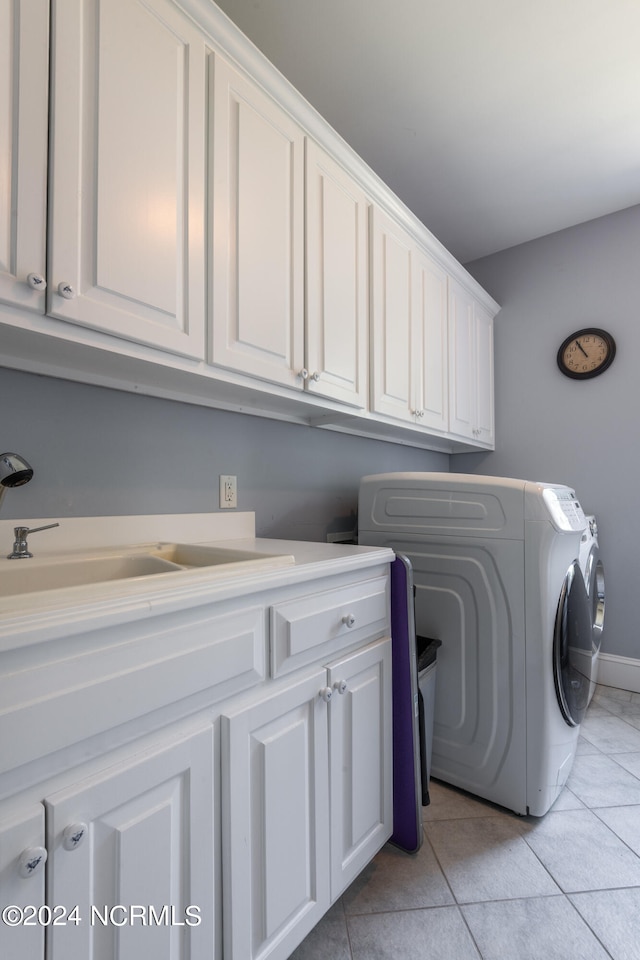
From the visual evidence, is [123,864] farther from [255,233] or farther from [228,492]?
[255,233]

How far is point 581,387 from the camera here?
2781 millimetres

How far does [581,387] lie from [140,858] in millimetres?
3015

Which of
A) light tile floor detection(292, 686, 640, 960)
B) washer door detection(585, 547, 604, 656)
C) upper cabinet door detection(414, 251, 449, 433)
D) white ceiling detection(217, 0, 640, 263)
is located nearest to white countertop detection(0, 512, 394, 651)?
light tile floor detection(292, 686, 640, 960)

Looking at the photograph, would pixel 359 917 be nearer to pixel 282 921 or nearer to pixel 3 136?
pixel 282 921

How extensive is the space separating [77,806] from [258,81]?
178cm

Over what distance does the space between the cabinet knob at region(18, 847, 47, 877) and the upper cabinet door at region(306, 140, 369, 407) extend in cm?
128

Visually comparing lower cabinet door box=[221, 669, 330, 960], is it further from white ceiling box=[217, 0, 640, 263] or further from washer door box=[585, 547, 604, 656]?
white ceiling box=[217, 0, 640, 263]

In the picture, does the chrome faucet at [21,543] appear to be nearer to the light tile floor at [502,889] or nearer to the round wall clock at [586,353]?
the light tile floor at [502,889]

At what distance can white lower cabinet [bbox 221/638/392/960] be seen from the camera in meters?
0.85

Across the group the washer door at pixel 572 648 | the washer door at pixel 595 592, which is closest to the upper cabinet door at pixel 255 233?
the washer door at pixel 572 648

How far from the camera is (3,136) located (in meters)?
0.84

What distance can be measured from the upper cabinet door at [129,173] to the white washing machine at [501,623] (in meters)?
1.07

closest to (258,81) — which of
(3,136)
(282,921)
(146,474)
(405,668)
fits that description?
(3,136)

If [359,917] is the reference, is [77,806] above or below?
above
